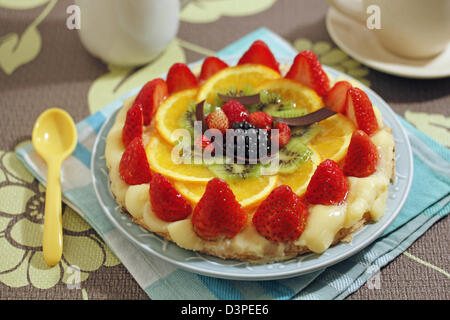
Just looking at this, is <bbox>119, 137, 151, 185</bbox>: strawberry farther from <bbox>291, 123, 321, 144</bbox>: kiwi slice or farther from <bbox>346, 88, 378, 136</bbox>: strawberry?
<bbox>346, 88, 378, 136</bbox>: strawberry

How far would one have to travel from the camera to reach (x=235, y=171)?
2.19m

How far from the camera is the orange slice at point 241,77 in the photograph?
8.54 feet

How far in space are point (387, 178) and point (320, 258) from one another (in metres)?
0.50

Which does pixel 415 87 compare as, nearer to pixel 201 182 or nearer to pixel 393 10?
pixel 393 10

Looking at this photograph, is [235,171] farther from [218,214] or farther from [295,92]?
[295,92]

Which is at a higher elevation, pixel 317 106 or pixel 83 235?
pixel 317 106

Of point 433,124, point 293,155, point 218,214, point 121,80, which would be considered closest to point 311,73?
point 293,155

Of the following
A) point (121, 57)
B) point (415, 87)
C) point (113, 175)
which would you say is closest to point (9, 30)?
point (121, 57)

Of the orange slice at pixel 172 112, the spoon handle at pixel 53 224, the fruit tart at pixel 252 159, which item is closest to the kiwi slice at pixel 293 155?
the fruit tart at pixel 252 159

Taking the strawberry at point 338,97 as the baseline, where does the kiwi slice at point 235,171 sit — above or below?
below

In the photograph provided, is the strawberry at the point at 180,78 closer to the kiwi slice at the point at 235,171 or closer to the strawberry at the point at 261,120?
the strawberry at the point at 261,120

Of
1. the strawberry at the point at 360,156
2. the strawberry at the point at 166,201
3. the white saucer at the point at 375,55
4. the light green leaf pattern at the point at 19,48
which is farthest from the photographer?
the light green leaf pattern at the point at 19,48

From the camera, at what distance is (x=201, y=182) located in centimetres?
212

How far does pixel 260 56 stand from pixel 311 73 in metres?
0.31
